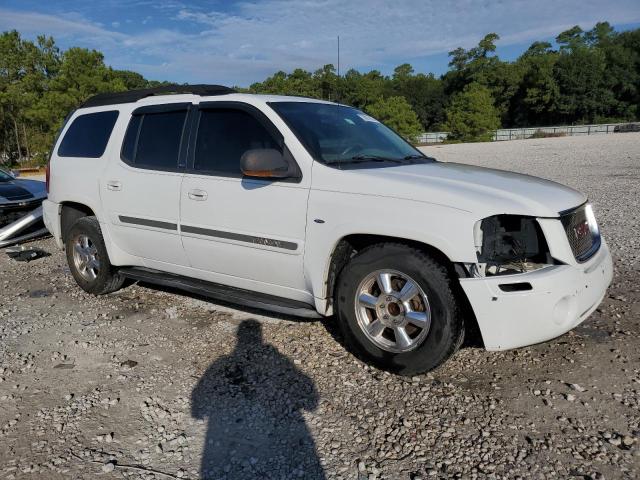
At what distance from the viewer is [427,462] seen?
270 cm

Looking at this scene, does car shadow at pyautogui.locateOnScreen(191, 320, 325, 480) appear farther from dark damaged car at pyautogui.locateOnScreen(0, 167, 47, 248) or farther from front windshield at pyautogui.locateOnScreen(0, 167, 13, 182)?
front windshield at pyautogui.locateOnScreen(0, 167, 13, 182)

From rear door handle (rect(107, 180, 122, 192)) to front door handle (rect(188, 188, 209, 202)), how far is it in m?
0.98

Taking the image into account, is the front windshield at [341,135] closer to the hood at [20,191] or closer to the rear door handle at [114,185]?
the rear door handle at [114,185]

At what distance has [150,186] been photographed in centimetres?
458

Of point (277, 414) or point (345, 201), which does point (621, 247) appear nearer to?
point (345, 201)

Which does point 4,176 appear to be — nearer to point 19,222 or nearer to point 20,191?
point 20,191

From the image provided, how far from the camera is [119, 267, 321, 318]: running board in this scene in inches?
152

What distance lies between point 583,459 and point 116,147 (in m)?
4.47

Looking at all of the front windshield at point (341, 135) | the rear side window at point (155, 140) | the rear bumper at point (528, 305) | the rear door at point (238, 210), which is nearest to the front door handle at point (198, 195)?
the rear door at point (238, 210)

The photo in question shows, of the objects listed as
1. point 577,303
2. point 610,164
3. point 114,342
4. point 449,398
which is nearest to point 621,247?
point 577,303

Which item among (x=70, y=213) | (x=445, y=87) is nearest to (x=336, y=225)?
(x=70, y=213)

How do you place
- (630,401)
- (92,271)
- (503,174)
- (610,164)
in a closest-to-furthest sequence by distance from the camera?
(630,401) < (503,174) < (92,271) < (610,164)

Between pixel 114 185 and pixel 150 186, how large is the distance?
0.53 metres

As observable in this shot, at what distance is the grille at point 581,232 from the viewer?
3.33 metres
